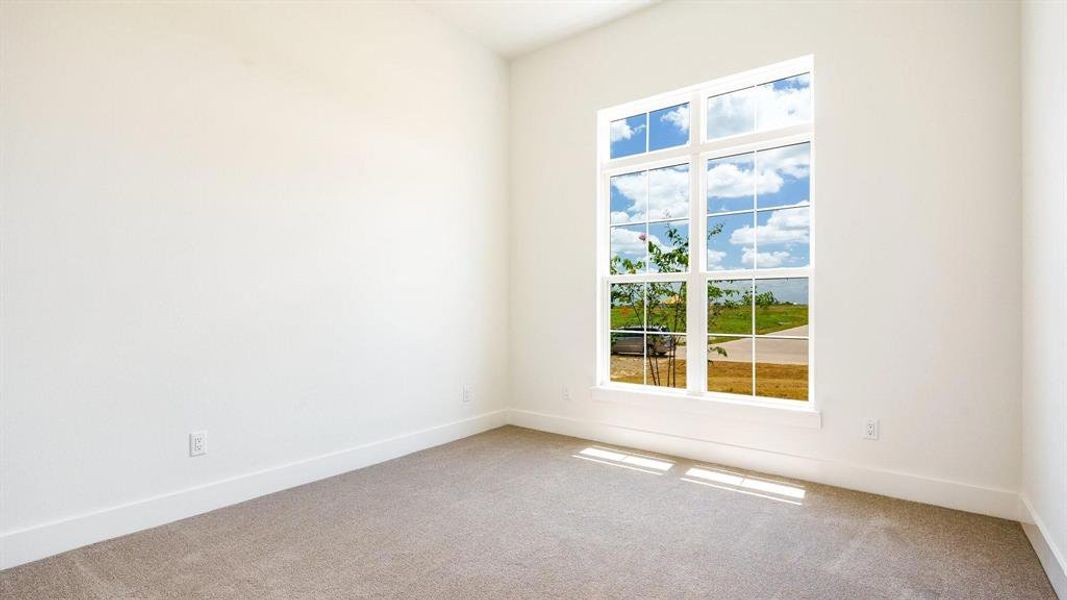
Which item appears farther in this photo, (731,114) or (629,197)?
(629,197)

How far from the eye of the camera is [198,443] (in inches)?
108

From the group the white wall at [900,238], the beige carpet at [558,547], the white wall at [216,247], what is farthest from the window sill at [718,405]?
the white wall at [216,247]

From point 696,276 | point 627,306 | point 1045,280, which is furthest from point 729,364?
point 1045,280

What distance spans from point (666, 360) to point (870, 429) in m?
1.33

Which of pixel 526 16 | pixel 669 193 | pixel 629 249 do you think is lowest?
pixel 629 249

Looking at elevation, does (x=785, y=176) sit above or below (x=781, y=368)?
above

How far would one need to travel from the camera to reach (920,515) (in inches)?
106

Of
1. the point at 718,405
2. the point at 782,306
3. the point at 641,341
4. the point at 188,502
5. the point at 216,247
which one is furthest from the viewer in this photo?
the point at 641,341

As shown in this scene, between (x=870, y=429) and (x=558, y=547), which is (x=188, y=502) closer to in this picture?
(x=558, y=547)

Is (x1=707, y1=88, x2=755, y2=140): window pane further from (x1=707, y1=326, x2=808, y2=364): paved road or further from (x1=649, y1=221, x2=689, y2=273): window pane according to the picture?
(x1=707, y1=326, x2=808, y2=364): paved road

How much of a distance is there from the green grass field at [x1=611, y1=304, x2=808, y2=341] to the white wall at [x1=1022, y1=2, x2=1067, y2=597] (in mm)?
1059

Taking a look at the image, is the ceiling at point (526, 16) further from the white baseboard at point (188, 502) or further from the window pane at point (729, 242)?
the white baseboard at point (188, 502)

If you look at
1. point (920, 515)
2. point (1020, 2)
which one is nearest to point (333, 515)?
point (920, 515)

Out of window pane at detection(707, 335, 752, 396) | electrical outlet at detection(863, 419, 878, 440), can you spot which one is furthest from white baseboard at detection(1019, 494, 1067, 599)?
window pane at detection(707, 335, 752, 396)
